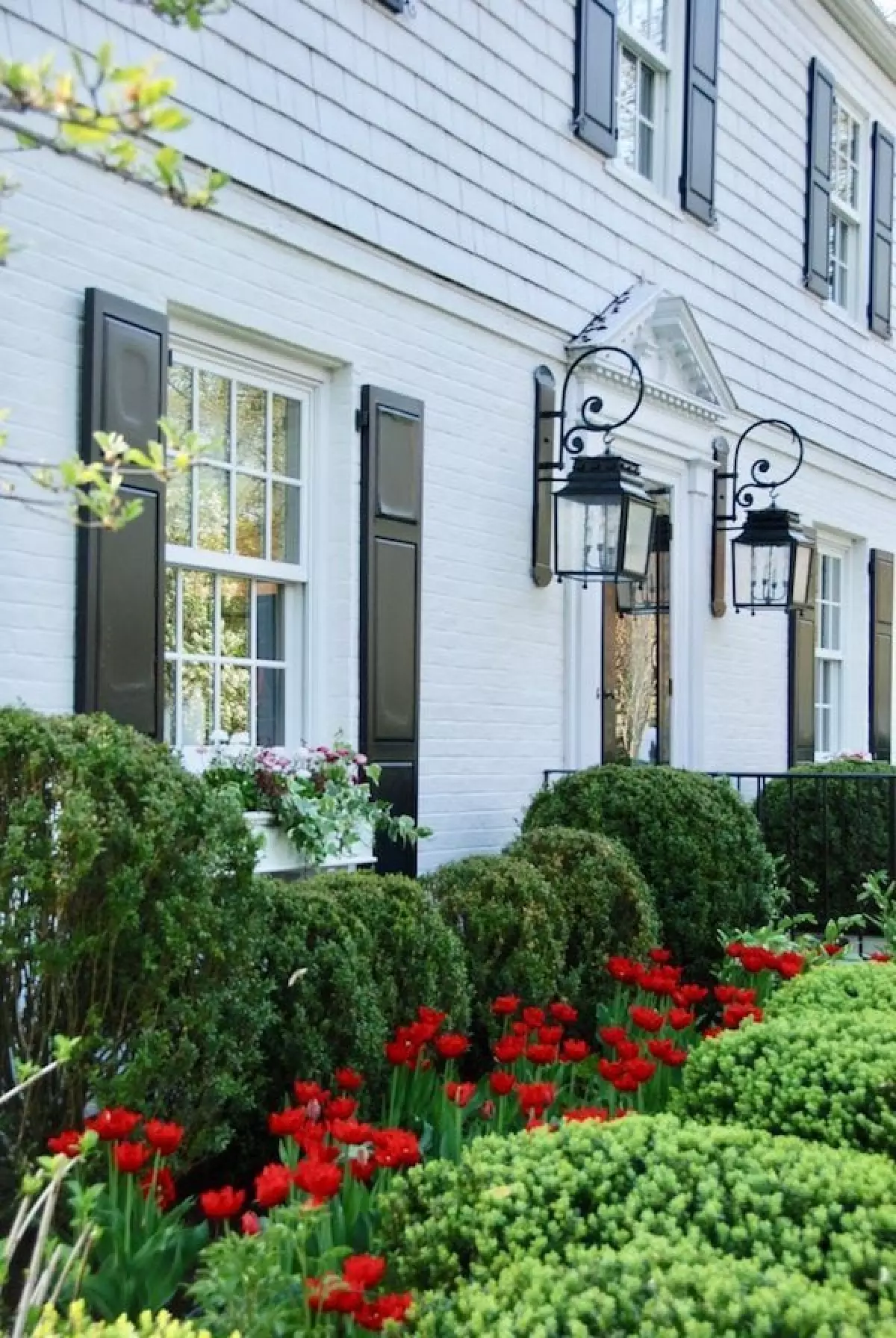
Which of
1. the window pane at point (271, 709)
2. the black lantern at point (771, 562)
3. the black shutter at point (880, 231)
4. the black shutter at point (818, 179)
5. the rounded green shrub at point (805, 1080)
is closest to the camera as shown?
the rounded green shrub at point (805, 1080)

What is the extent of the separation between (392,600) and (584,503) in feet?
4.09

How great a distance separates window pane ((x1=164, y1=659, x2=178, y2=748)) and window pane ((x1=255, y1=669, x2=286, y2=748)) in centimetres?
45

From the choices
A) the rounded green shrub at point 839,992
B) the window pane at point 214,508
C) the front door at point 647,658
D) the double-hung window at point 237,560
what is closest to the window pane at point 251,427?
the double-hung window at point 237,560

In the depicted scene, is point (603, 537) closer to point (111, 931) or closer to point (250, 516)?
point (250, 516)

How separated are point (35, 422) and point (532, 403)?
121 inches

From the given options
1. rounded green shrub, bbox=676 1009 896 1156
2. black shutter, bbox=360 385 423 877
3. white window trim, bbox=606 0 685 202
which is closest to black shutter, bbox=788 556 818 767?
white window trim, bbox=606 0 685 202

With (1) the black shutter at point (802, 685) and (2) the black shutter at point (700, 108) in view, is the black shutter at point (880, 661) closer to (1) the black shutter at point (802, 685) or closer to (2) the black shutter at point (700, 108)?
(1) the black shutter at point (802, 685)

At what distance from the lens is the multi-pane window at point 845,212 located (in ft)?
35.6

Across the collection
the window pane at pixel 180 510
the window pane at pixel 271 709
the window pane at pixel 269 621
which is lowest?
the window pane at pixel 271 709

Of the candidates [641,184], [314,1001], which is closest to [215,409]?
[314,1001]

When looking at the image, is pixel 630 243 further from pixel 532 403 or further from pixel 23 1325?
pixel 23 1325

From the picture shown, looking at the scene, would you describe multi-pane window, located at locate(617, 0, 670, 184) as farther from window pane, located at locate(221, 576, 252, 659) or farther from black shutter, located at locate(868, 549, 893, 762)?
black shutter, located at locate(868, 549, 893, 762)

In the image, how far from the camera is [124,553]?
4.52 meters

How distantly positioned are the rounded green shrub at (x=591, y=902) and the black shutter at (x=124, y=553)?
5.14ft
